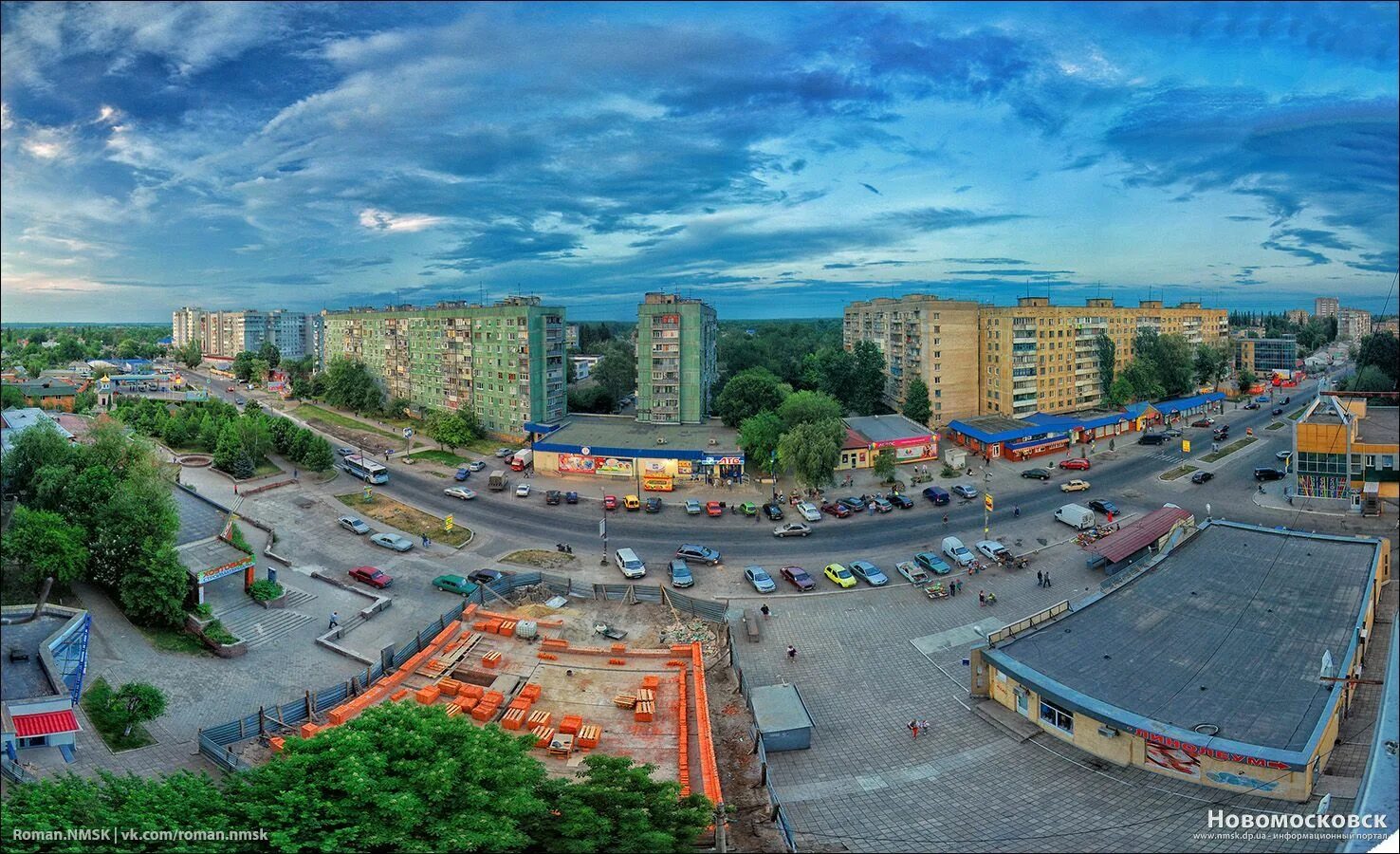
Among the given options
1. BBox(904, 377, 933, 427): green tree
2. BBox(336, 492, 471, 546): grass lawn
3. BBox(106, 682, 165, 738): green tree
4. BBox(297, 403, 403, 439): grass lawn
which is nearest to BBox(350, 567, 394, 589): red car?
BBox(336, 492, 471, 546): grass lawn

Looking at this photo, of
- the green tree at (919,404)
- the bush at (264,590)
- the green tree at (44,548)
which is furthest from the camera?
the green tree at (919,404)

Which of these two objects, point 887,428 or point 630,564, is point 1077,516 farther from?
point 630,564

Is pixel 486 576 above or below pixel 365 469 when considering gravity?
below

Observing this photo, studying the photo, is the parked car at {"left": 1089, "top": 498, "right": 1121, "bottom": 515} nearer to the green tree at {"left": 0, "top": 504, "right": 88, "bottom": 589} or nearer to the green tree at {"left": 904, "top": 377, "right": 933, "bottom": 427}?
the green tree at {"left": 904, "top": 377, "right": 933, "bottom": 427}

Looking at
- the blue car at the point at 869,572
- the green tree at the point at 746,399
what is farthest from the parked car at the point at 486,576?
the green tree at the point at 746,399

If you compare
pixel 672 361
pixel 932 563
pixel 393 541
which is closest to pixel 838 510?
pixel 932 563

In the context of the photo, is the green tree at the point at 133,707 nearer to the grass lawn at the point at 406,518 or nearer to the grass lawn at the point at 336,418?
the grass lawn at the point at 406,518
